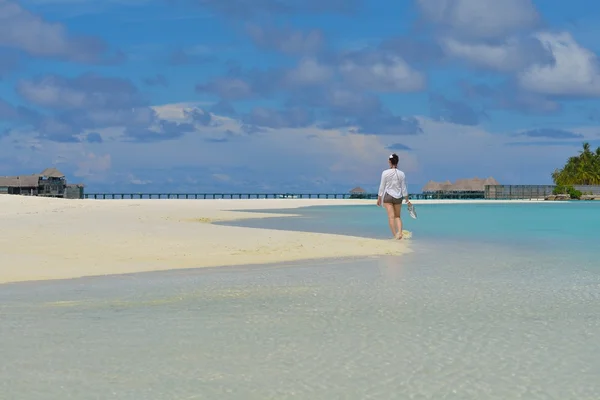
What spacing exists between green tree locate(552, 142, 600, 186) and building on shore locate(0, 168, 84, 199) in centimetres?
6965

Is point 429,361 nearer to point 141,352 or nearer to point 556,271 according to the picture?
point 141,352

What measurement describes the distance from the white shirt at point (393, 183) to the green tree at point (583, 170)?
96543 millimetres

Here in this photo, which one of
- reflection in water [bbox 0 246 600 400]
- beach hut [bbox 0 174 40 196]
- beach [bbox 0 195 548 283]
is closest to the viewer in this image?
reflection in water [bbox 0 246 600 400]

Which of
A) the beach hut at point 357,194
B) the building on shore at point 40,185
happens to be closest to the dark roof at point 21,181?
the building on shore at point 40,185

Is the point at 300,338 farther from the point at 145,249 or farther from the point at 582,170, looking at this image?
the point at 582,170

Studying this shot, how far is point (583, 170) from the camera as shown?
10981cm

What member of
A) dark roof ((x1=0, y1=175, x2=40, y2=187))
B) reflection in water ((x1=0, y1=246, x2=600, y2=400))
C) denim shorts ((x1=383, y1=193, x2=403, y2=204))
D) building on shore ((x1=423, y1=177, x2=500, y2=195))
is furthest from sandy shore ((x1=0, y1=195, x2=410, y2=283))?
building on shore ((x1=423, y1=177, x2=500, y2=195))

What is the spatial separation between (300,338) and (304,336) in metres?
0.10

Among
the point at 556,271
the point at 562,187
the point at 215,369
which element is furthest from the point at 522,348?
the point at 562,187

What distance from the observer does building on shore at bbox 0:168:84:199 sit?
8481 cm

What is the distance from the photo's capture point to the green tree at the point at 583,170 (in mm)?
108250

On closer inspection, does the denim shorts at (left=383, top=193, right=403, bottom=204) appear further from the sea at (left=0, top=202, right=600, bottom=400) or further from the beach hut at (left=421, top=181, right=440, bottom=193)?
the beach hut at (left=421, top=181, right=440, bottom=193)

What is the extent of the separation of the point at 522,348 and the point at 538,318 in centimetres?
154

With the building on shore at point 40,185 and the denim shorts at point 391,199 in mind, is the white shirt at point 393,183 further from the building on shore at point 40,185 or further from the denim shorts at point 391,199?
the building on shore at point 40,185
